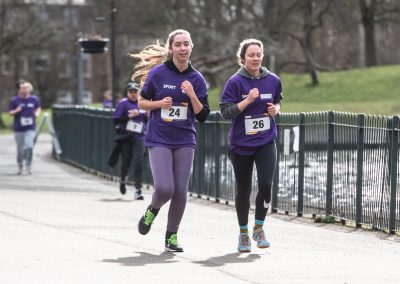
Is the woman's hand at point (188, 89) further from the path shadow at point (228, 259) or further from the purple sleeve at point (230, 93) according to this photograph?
the path shadow at point (228, 259)

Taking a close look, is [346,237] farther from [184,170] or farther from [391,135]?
[184,170]

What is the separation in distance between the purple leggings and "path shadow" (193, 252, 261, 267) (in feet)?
1.84

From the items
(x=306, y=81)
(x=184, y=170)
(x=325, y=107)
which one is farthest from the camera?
(x=306, y=81)

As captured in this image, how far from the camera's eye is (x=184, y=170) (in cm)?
992

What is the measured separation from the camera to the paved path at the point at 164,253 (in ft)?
27.9

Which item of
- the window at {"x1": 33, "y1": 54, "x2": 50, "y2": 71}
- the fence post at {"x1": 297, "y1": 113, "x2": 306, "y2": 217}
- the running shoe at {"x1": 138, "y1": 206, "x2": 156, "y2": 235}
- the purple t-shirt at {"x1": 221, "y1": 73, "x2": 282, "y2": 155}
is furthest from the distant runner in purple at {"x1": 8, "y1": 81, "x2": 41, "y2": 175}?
the window at {"x1": 33, "y1": 54, "x2": 50, "y2": 71}

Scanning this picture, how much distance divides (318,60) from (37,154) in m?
38.1

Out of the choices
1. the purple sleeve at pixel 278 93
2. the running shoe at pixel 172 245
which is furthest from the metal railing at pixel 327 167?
the running shoe at pixel 172 245

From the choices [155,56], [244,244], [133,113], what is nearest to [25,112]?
[133,113]

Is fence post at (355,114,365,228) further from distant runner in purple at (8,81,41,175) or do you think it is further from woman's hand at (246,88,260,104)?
distant runner in purple at (8,81,41,175)

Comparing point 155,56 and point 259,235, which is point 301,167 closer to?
point 259,235

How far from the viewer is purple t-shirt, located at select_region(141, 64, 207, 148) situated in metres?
9.87

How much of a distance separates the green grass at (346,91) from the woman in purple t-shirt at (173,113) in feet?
115

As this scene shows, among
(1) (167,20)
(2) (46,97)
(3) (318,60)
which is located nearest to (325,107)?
(1) (167,20)
